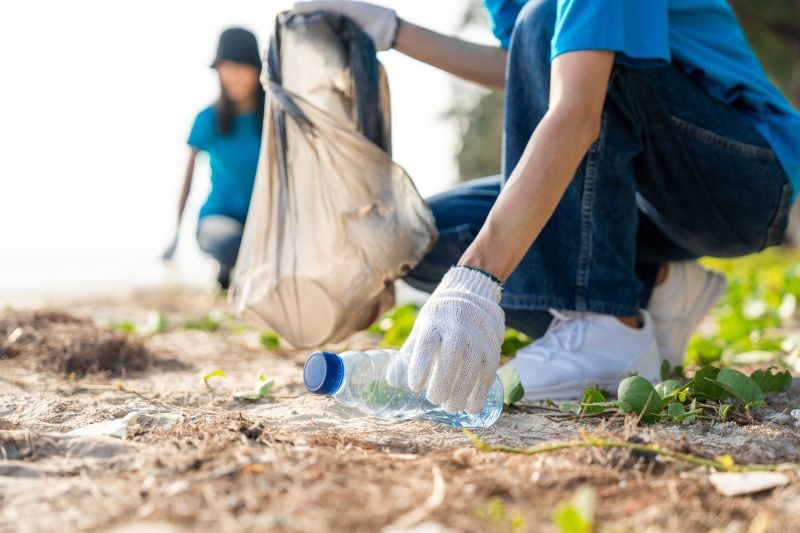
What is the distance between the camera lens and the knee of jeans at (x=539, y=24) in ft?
5.46

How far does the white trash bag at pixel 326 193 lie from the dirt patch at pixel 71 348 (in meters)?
0.43

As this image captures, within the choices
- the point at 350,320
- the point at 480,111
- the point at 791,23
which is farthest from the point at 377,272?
the point at 480,111

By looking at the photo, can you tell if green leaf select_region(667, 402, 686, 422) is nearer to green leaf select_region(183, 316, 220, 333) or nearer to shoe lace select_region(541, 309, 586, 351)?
shoe lace select_region(541, 309, 586, 351)

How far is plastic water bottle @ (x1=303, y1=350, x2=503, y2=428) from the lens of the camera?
141 centimetres

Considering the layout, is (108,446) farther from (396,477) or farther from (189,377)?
(189,377)

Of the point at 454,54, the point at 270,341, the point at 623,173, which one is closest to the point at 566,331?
the point at 623,173

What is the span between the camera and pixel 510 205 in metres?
1.33

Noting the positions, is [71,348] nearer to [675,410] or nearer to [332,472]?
[332,472]

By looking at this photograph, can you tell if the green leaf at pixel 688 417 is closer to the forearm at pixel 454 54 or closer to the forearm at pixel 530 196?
the forearm at pixel 530 196

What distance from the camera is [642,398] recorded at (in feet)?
4.35

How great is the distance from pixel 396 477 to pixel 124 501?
1.07ft

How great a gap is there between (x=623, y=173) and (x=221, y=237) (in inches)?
97.0

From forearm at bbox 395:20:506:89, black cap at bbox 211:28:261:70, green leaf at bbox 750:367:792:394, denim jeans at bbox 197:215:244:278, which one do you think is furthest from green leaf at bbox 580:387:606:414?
black cap at bbox 211:28:261:70

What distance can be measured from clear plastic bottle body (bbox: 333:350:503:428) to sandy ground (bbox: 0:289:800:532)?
4 centimetres
